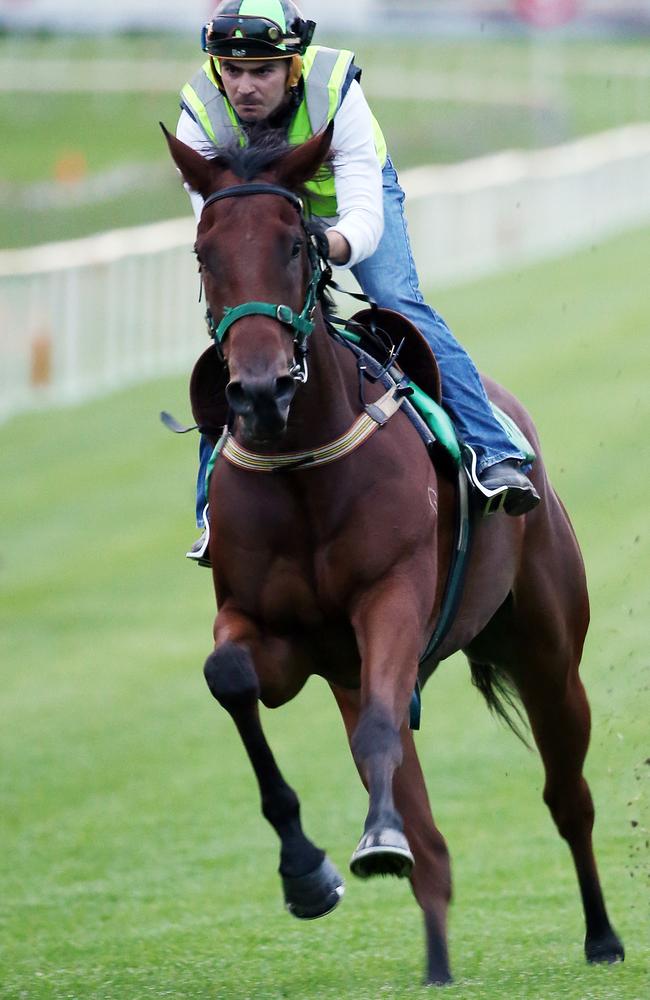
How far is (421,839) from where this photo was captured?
5.40 meters

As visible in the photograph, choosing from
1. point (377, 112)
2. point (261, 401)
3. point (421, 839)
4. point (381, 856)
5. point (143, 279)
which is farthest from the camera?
point (377, 112)

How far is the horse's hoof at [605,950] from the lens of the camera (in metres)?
5.77

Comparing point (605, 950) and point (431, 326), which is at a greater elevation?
point (431, 326)

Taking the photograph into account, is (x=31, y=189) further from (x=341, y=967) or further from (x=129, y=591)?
(x=341, y=967)

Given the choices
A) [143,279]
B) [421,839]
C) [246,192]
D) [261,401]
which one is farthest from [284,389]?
[143,279]

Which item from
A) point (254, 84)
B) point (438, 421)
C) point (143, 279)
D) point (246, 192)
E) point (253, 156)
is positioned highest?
point (143, 279)

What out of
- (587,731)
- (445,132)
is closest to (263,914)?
(587,731)

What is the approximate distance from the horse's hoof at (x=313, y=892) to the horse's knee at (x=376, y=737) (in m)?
0.45

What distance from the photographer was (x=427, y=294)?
912 inches

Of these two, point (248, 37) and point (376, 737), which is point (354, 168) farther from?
point (376, 737)

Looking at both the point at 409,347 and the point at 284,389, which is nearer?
the point at 284,389

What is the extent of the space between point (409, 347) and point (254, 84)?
0.91 meters

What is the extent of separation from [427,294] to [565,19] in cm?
2259

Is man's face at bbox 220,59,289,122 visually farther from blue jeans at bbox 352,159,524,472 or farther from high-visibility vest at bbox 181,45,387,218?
blue jeans at bbox 352,159,524,472
